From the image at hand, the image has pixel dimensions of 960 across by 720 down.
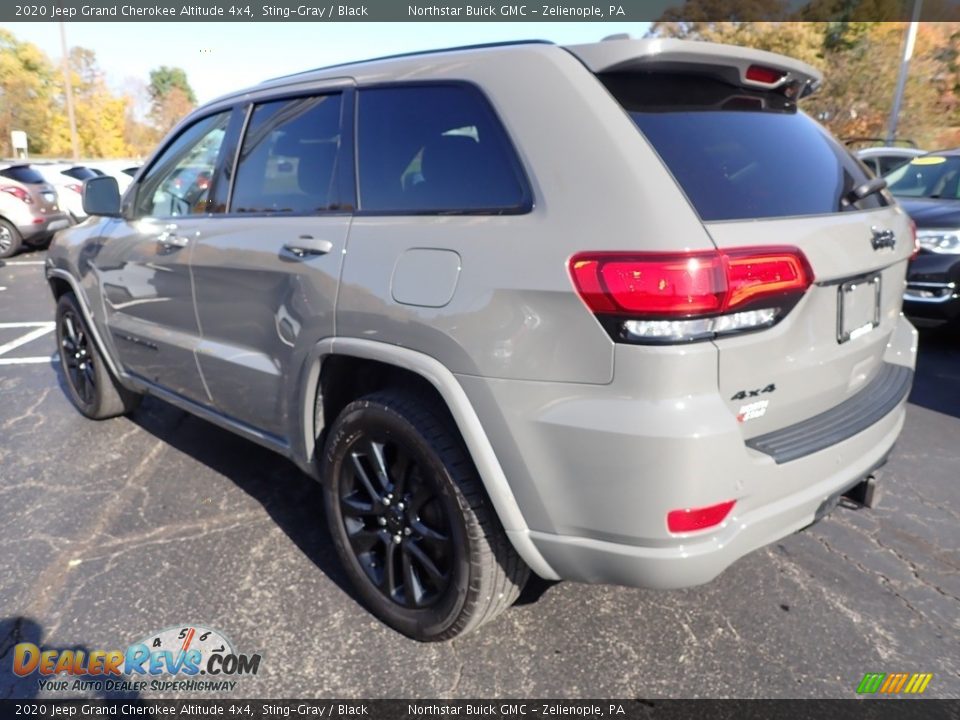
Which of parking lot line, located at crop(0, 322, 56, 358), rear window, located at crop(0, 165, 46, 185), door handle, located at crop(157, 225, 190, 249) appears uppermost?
door handle, located at crop(157, 225, 190, 249)

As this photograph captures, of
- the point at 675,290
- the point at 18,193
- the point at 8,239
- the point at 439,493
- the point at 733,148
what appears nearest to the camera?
the point at 675,290

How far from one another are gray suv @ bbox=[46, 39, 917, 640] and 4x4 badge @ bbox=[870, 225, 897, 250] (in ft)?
0.07

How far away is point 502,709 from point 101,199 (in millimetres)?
3239

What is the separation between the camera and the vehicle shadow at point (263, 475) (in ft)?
9.48

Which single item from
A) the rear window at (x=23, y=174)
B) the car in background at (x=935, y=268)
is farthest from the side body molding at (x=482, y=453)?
the rear window at (x=23, y=174)

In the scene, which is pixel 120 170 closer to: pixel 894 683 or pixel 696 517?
pixel 696 517

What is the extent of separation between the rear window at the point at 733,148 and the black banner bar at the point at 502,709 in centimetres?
145

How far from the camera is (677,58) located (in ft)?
6.13

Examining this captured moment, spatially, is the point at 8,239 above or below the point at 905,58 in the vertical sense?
below

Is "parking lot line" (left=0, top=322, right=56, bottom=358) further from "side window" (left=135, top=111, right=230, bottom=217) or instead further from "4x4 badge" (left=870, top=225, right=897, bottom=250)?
"4x4 badge" (left=870, top=225, right=897, bottom=250)

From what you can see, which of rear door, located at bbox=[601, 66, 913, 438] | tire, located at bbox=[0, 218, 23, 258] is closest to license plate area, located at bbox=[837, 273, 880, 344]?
rear door, located at bbox=[601, 66, 913, 438]

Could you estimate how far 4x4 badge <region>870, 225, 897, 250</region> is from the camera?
2.07 metres

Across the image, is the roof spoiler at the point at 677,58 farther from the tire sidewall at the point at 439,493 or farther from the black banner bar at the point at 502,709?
the black banner bar at the point at 502,709

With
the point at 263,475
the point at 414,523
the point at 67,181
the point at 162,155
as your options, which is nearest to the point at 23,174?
the point at 67,181
